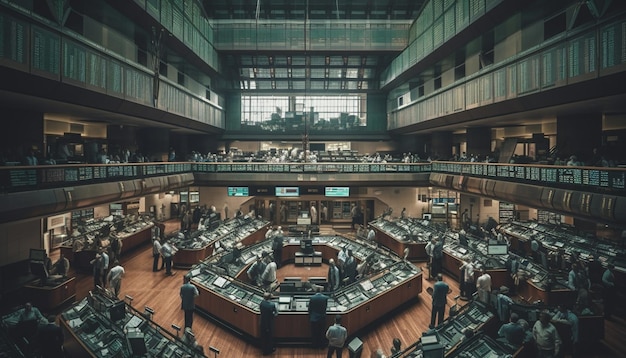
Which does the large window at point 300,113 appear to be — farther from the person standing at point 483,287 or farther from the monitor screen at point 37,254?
the person standing at point 483,287

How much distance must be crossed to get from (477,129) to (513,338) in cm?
1437

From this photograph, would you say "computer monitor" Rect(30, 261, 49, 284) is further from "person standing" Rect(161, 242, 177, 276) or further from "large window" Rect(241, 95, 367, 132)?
"large window" Rect(241, 95, 367, 132)

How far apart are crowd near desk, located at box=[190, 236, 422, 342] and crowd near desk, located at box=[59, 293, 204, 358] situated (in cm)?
195

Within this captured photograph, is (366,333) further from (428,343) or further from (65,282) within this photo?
(65,282)

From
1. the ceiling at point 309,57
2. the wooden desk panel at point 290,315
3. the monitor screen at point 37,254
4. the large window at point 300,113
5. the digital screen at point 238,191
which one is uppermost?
the ceiling at point 309,57

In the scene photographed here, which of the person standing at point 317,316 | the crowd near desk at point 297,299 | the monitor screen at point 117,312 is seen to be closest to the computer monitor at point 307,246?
the crowd near desk at point 297,299

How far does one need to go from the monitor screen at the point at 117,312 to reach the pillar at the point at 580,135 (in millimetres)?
13924

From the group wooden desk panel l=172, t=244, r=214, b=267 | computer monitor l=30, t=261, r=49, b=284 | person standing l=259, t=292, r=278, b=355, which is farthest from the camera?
wooden desk panel l=172, t=244, r=214, b=267

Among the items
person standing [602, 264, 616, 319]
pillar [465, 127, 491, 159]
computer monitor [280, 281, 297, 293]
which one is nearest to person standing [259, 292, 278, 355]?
computer monitor [280, 281, 297, 293]

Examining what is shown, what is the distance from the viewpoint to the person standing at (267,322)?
736 cm

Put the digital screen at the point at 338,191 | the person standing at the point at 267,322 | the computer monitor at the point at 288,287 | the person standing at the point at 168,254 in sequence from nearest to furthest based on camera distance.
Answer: the person standing at the point at 267,322 < the computer monitor at the point at 288,287 < the person standing at the point at 168,254 < the digital screen at the point at 338,191

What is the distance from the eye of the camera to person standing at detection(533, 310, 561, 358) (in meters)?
6.08

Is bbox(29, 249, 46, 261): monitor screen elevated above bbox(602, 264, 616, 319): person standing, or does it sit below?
above

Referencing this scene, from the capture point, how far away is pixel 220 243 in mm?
13906
